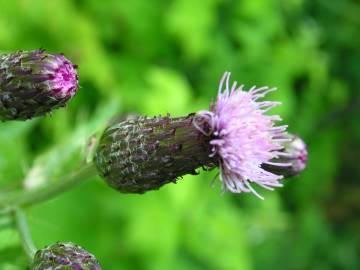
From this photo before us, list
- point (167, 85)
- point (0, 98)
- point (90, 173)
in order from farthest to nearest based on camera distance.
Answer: point (167, 85) → point (90, 173) → point (0, 98)

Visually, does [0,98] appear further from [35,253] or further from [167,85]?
[167,85]

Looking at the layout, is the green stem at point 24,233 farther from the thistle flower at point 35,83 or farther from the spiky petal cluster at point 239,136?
the spiky petal cluster at point 239,136

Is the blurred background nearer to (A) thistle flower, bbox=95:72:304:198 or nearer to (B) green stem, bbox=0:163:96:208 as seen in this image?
(B) green stem, bbox=0:163:96:208

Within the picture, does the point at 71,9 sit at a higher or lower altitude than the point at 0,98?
higher

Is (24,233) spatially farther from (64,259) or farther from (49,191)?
(64,259)

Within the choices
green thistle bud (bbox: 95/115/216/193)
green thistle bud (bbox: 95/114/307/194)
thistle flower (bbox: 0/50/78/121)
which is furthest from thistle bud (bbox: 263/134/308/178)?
thistle flower (bbox: 0/50/78/121)

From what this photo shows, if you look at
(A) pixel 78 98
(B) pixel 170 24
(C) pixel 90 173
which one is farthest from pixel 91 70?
(C) pixel 90 173

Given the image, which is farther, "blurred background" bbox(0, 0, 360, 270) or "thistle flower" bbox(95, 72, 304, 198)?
"blurred background" bbox(0, 0, 360, 270)
